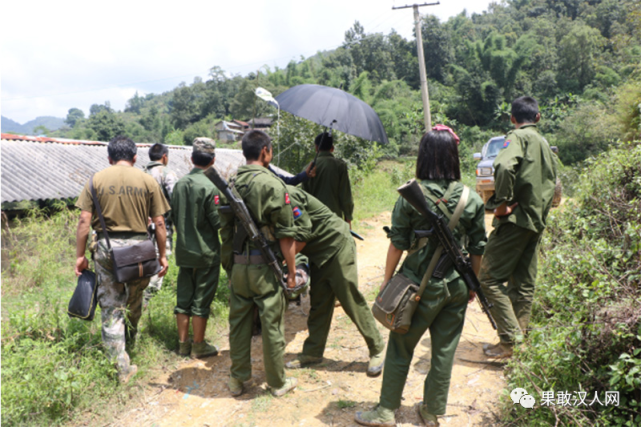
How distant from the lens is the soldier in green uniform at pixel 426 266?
258cm

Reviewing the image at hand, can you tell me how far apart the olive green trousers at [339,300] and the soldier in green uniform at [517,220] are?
1006 millimetres

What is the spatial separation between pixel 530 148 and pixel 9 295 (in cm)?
657

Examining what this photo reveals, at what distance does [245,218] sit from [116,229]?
1108 mm

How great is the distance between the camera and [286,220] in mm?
3131

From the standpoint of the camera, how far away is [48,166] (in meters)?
9.92

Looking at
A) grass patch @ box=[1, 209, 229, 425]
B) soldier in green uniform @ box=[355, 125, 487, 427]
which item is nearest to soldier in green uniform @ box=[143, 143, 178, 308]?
grass patch @ box=[1, 209, 229, 425]

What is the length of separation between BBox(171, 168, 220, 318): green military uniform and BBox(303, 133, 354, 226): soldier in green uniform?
1123 millimetres

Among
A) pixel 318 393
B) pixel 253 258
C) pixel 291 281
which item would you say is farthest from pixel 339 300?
pixel 253 258

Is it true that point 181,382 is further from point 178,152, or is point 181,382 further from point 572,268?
point 178,152

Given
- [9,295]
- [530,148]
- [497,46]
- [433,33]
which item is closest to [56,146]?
[9,295]

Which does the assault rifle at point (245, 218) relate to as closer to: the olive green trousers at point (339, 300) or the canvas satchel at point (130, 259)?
the olive green trousers at point (339, 300)

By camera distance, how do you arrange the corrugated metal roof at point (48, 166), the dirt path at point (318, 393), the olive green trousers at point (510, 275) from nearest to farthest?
1. the dirt path at point (318, 393)
2. the olive green trousers at point (510, 275)
3. the corrugated metal roof at point (48, 166)

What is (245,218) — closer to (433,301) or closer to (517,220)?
(433,301)

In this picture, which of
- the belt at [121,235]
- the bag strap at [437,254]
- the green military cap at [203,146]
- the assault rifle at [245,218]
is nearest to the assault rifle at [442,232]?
the bag strap at [437,254]
